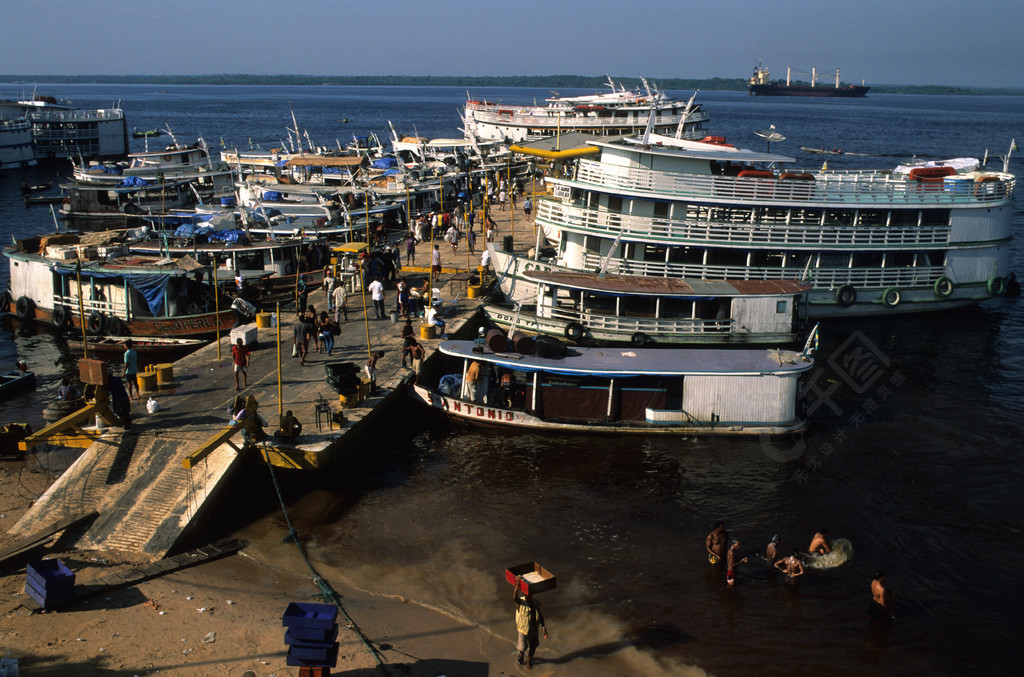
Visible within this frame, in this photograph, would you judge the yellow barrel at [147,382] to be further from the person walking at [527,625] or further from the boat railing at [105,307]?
the person walking at [527,625]

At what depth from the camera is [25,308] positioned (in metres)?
33.0

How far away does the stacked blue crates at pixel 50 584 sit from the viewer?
14.0m

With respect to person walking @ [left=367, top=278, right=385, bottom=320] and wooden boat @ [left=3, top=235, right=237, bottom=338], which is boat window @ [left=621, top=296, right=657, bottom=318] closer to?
person walking @ [left=367, top=278, right=385, bottom=320]

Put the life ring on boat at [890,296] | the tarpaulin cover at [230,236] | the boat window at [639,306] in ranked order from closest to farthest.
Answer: the boat window at [639,306]
the life ring on boat at [890,296]
the tarpaulin cover at [230,236]

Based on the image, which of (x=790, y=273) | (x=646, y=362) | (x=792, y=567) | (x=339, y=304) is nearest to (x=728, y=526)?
(x=792, y=567)

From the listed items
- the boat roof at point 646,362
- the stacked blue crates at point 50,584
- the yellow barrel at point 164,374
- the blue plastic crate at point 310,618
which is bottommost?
the stacked blue crates at point 50,584

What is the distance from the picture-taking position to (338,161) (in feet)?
160

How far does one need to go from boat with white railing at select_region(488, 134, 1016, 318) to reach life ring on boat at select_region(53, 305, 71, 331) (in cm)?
1663

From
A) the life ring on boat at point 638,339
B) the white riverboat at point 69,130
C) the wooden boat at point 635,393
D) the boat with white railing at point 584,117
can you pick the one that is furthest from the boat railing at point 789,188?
the white riverboat at point 69,130

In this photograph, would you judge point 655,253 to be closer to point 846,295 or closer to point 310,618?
point 846,295

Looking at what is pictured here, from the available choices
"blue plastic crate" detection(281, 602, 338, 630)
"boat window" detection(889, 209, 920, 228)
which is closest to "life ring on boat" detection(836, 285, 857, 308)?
"boat window" detection(889, 209, 920, 228)

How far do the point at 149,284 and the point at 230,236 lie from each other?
607cm

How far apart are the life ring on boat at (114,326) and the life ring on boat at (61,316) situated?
2572mm

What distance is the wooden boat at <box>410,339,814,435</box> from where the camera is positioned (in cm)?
2234
